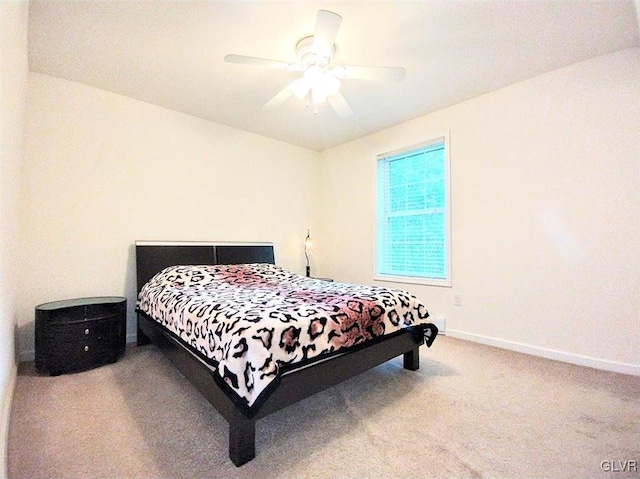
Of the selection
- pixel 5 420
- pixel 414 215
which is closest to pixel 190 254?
pixel 5 420

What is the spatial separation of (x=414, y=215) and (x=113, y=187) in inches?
131

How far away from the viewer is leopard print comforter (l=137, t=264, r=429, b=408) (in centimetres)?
139

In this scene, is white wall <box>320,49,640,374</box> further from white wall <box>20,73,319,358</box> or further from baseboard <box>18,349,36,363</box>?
baseboard <box>18,349,36,363</box>

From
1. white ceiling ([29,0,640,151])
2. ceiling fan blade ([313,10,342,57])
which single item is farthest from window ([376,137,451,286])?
ceiling fan blade ([313,10,342,57])

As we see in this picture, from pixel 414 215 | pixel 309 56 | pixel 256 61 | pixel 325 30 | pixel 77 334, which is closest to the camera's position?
pixel 325 30

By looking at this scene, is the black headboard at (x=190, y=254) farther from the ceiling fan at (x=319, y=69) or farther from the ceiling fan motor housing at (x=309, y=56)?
the ceiling fan motor housing at (x=309, y=56)

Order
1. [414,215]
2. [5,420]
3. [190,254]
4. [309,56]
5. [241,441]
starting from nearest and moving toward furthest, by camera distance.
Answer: [241,441] < [5,420] < [309,56] < [190,254] < [414,215]

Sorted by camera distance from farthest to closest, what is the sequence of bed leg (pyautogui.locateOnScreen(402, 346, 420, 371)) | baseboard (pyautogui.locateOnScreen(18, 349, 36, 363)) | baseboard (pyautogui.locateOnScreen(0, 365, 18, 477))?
baseboard (pyautogui.locateOnScreen(18, 349, 36, 363))
bed leg (pyautogui.locateOnScreen(402, 346, 420, 371))
baseboard (pyautogui.locateOnScreen(0, 365, 18, 477))

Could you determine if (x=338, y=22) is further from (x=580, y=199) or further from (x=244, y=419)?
(x=580, y=199)

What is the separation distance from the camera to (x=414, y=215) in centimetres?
370

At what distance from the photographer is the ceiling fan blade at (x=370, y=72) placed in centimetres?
199

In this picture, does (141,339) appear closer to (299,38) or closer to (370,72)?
(299,38)

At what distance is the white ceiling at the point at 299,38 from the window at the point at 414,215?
75cm

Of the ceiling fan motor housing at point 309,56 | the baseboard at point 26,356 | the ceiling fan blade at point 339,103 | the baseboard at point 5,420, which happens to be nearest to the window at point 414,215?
the ceiling fan blade at point 339,103
